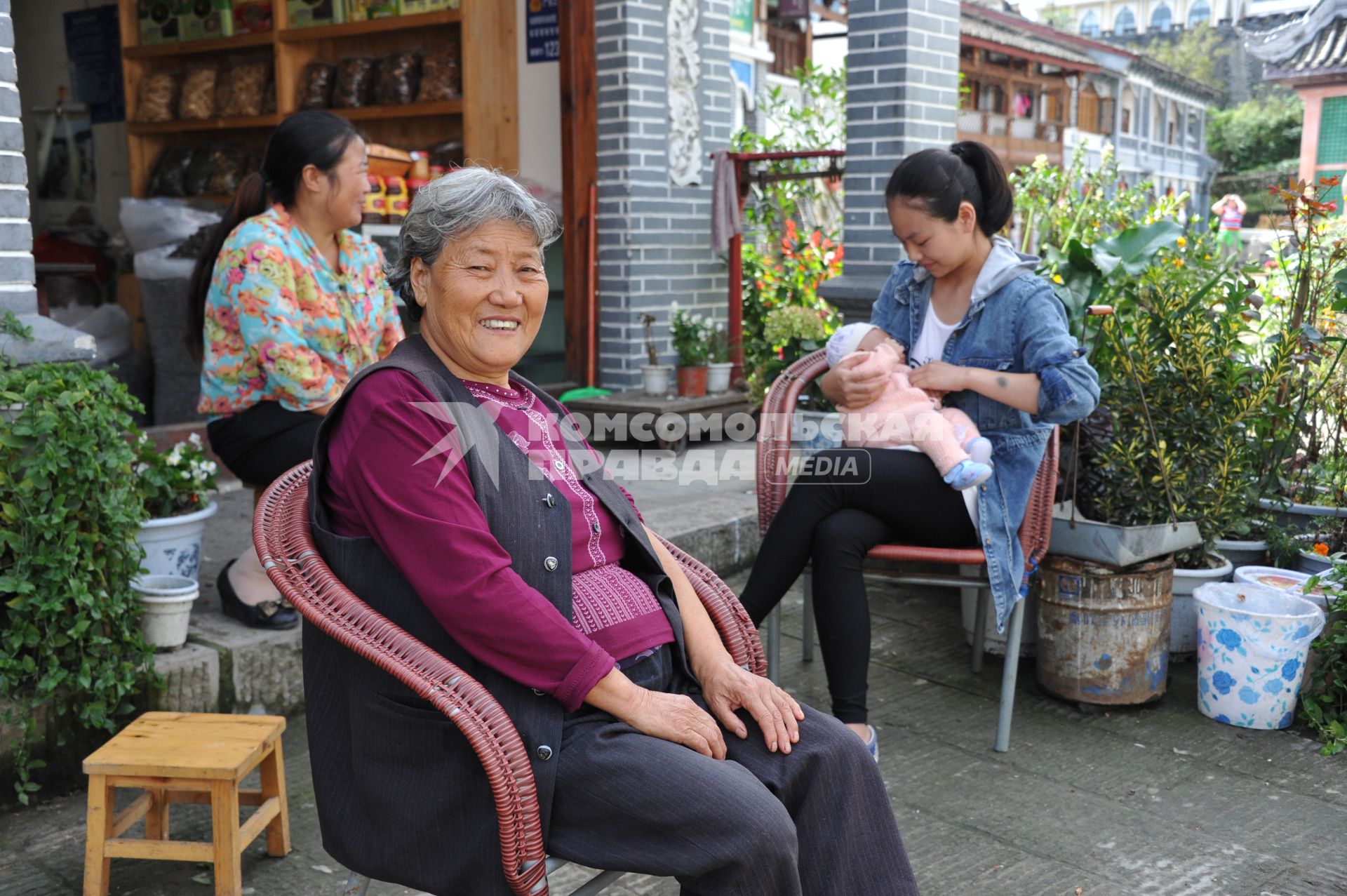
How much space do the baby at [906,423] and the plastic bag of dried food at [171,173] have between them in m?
4.78

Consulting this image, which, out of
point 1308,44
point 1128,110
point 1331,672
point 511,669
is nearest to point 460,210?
point 511,669

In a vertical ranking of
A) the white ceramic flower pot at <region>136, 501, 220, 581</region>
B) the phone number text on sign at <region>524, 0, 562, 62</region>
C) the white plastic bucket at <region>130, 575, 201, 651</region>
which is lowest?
the white plastic bucket at <region>130, 575, 201, 651</region>

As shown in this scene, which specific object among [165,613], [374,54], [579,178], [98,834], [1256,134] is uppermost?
[1256,134]

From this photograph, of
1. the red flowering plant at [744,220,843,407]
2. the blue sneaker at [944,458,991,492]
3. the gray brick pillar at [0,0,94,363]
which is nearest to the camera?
the gray brick pillar at [0,0,94,363]

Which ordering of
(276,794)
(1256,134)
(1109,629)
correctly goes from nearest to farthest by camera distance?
(276,794)
(1109,629)
(1256,134)

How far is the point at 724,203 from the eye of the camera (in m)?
6.32

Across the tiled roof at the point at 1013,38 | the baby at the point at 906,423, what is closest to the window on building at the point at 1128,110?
the tiled roof at the point at 1013,38

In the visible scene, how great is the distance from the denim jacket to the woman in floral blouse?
180cm

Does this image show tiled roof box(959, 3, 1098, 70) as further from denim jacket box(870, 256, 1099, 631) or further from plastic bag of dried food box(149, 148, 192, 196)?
denim jacket box(870, 256, 1099, 631)

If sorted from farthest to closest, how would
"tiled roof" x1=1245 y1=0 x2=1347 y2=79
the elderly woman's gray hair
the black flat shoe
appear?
"tiled roof" x1=1245 y1=0 x2=1347 y2=79, the black flat shoe, the elderly woman's gray hair

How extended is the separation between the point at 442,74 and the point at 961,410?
3.87 meters

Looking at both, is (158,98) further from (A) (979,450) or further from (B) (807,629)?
(A) (979,450)

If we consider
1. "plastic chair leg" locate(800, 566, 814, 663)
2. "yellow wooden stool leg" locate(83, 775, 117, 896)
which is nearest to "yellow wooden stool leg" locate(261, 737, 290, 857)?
"yellow wooden stool leg" locate(83, 775, 117, 896)

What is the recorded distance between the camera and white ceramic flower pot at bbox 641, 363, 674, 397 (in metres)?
6.02
